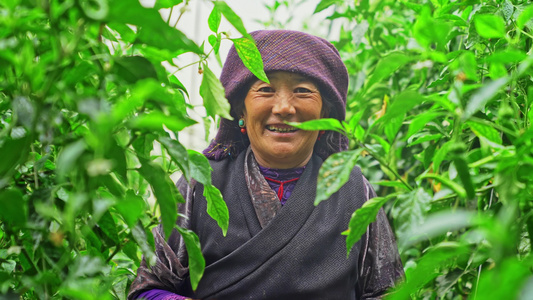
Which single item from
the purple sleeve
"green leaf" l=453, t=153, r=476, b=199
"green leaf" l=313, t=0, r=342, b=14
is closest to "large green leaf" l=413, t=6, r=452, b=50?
"green leaf" l=453, t=153, r=476, b=199

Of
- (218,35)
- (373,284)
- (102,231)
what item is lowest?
(373,284)

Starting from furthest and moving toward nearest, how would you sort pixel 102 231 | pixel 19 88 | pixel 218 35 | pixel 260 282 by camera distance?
pixel 260 282
pixel 218 35
pixel 102 231
pixel 19 88

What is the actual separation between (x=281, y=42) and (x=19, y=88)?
811mm

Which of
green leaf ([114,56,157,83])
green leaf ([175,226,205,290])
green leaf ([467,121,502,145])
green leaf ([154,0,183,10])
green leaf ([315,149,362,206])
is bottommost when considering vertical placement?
green leaf ([175,226,205,290])

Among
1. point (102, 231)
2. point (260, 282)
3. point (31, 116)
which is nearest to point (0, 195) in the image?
point (31, 116)

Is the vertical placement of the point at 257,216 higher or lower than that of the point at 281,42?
lower

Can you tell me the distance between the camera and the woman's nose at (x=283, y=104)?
1341 mm

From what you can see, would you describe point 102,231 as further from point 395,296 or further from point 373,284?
point 373,284

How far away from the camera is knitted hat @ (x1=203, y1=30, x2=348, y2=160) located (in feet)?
4.42

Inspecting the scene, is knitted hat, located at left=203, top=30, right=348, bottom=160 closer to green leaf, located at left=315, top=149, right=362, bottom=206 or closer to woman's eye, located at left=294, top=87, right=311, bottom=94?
woman's eye, located at left=294, top=87, right=311, bottom=94

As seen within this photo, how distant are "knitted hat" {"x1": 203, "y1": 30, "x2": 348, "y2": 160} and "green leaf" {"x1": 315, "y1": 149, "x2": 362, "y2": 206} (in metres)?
0.65

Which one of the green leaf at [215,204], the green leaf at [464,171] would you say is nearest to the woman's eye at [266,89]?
the green leaf at [215,204]

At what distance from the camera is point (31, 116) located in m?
0.59

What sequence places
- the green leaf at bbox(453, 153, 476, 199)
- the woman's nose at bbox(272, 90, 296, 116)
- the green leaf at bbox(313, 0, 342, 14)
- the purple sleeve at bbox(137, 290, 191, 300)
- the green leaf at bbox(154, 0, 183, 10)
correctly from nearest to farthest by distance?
1. the green leaf at bbox(453, 153, 476, 199)
2. the green leaf at bbox(154, 0, 183, 10)
3. the purple sleeve at bbox(137, 290, 191, 300)
4. the woman's nose at bbox(272, 90, 296, 116)
5. the green leaf at bbox(313, 0, 342, 14)
